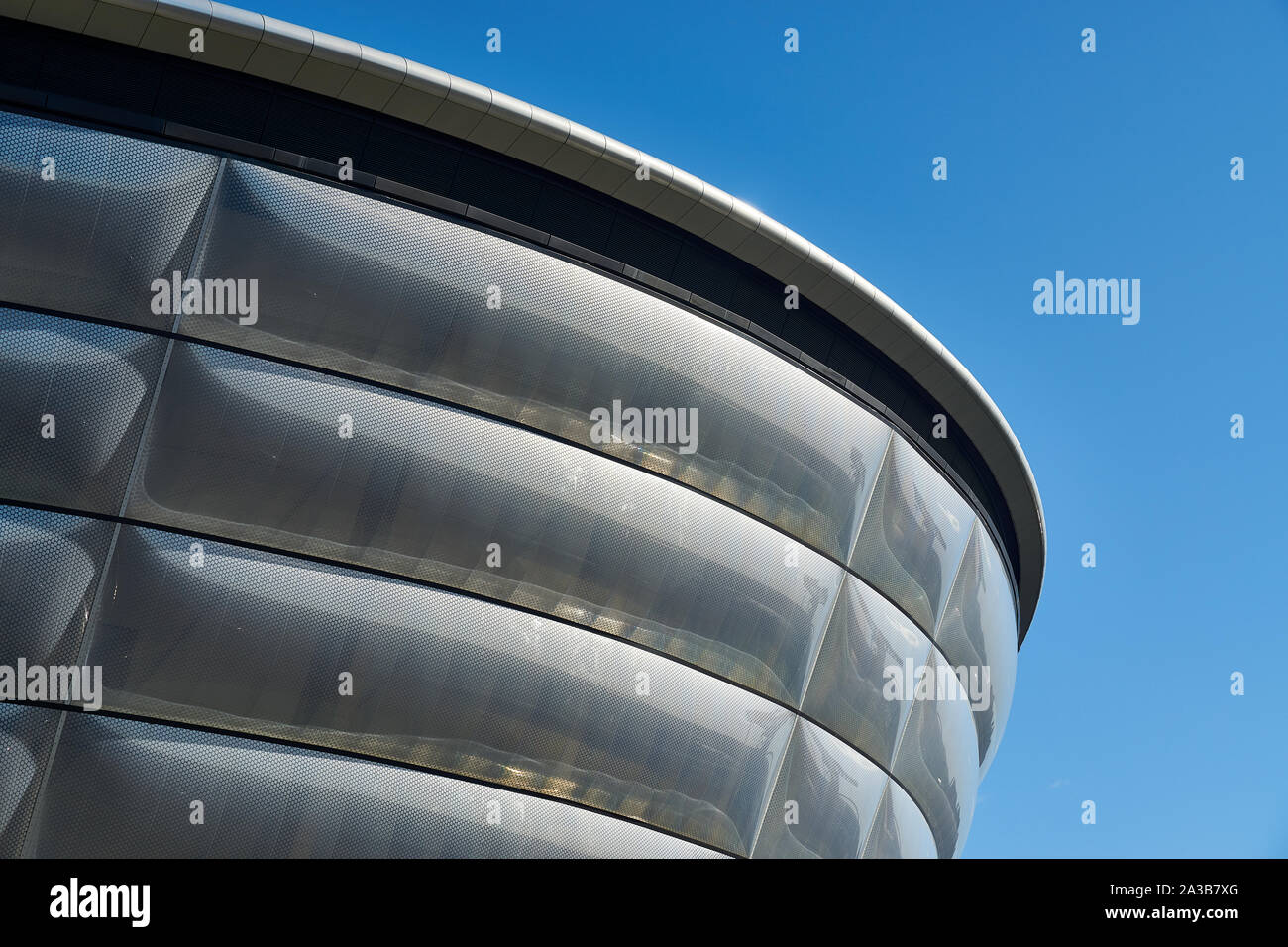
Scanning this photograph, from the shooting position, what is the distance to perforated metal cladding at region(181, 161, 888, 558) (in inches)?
457

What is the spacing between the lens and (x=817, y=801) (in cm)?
1465

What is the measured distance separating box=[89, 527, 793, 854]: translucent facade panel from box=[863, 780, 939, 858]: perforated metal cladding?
9.51ft

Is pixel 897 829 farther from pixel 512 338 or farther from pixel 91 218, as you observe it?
pixel 91 218

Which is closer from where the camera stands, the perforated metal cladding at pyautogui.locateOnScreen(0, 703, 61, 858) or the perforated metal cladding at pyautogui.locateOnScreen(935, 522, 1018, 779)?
the perforated metal cladding at pyautogui.locateOnScreen(0, 703, 61, 858)

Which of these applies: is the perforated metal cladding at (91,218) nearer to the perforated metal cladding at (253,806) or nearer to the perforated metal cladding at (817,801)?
the perforated metal cladding at (253,806)

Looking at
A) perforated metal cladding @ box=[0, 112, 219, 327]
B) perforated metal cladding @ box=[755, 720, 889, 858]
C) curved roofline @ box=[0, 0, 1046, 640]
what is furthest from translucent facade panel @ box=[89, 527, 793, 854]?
curved roofline @ box=[0, 0, 1046, 640]

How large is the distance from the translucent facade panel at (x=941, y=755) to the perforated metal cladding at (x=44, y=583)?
10.4 meters

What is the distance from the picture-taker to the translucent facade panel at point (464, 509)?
37.2ft
